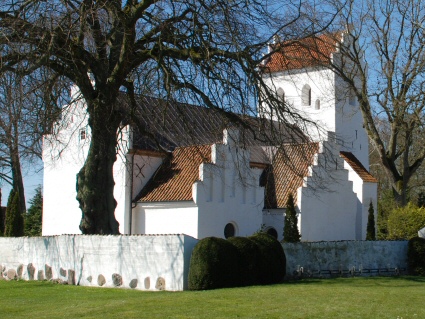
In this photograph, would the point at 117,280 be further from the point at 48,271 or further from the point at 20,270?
the point at 20,270

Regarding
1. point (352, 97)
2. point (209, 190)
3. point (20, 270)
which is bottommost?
point (20, 270)

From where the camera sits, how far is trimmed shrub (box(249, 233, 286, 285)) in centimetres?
1989

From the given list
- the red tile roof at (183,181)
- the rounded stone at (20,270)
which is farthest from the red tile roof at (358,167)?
the rounded stone at (20,270)

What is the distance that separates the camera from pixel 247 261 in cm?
1953

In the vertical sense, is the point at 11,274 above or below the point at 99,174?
below

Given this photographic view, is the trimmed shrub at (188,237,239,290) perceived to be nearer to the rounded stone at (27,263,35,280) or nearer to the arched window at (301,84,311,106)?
the rounded stone at (27,263,35,280)

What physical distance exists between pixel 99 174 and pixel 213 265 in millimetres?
4558

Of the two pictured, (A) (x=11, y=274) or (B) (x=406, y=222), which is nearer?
(A) (x=11, y=274)

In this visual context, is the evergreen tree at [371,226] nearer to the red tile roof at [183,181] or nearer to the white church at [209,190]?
the white church at [209,190]

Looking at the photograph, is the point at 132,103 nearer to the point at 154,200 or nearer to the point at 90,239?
the point at 90,239

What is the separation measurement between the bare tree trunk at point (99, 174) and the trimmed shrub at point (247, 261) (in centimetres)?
407

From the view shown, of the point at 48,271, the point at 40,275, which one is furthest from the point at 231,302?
the point at 40,275

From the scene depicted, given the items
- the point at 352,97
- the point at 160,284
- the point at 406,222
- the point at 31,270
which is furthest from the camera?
the point at 352,97

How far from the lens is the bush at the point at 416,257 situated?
2433cm
